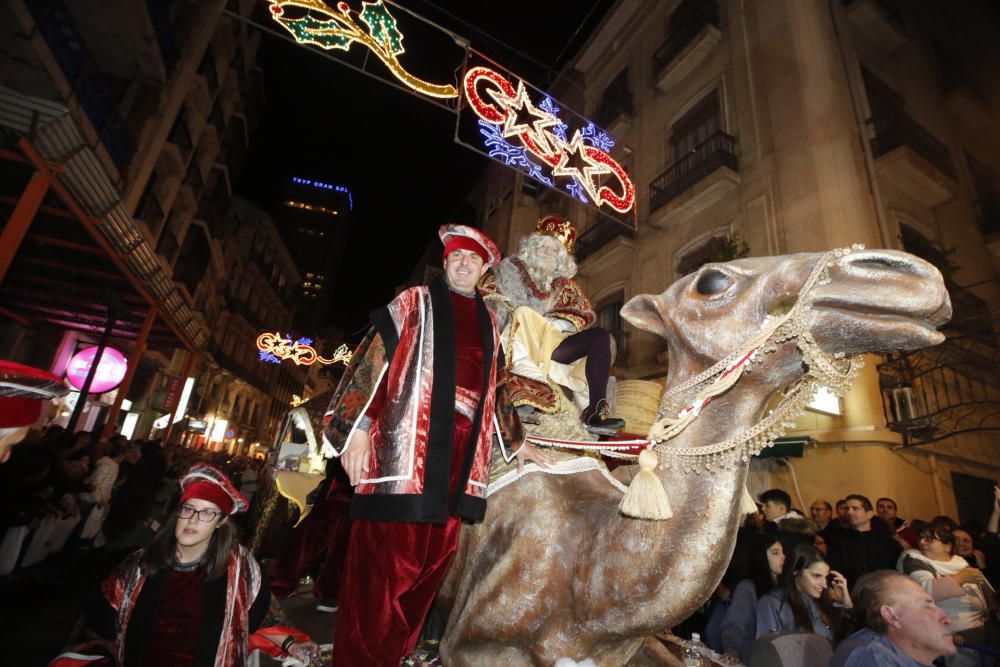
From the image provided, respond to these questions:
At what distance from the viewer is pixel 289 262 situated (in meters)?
48.7

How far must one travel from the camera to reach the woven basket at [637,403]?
4109 mm

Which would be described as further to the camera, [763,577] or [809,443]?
[809,443]

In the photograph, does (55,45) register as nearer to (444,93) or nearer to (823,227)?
(444,93)

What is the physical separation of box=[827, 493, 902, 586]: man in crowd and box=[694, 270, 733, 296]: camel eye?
4.99 metres

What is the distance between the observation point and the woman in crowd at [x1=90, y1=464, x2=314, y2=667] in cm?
250

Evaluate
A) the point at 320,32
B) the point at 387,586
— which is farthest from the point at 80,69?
the point at 387,586

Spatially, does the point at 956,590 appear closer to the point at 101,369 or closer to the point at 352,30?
the point at 352,30

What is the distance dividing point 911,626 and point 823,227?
355 inches

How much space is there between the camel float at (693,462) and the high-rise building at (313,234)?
62.0m

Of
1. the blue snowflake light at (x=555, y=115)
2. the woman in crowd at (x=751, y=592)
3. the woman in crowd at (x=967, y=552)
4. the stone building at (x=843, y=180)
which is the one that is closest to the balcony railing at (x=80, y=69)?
the blue snowflake light at (x=555, y=115)

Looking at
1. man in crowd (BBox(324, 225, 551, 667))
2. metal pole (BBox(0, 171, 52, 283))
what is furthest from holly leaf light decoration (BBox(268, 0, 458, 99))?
man in crowd (BBox(324, 225, 551, 667))

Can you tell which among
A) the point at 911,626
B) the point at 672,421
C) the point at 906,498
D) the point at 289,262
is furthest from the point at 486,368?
the point at 289,262

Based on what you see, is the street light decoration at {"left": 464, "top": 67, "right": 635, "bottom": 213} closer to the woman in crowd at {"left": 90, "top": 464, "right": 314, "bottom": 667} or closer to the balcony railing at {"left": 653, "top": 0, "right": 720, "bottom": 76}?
the balcony railing at {"left": 653, "top": 0, "right": 720, "bottom": 76}

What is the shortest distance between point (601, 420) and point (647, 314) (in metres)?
1.03
